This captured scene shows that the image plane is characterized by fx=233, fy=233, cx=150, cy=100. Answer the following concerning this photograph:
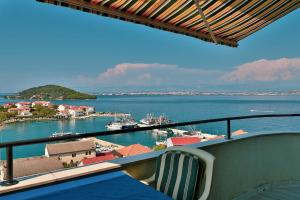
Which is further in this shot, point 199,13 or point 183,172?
point 199,13

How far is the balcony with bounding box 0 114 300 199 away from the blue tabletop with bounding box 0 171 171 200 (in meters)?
0.40

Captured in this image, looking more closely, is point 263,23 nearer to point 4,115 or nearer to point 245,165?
point 245,165

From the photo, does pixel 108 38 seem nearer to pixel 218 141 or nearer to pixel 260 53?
pixel 260 53

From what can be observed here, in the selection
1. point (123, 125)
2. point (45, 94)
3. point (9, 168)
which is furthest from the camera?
point (45, 94)

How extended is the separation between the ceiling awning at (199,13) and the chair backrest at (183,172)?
4.06 feet

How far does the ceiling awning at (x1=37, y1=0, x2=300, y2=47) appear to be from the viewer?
1897 mm

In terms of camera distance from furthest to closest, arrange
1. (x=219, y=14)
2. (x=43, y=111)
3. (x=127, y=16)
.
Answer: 1. (x=43, y=111)
2. (x=219, y=14)
3. (x=127, y=16)

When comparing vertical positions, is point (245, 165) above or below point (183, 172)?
below

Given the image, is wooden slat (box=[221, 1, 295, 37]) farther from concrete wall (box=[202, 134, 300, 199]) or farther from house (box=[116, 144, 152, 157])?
house (box=[116, 144, 152, 157])

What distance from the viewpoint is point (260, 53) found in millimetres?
63688

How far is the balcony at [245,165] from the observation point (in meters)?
1.99

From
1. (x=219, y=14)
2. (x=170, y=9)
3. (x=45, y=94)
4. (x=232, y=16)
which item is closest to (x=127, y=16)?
(x=170, y=9)

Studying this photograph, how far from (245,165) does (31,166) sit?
94.6 inches

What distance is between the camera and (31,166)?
1751 mm
